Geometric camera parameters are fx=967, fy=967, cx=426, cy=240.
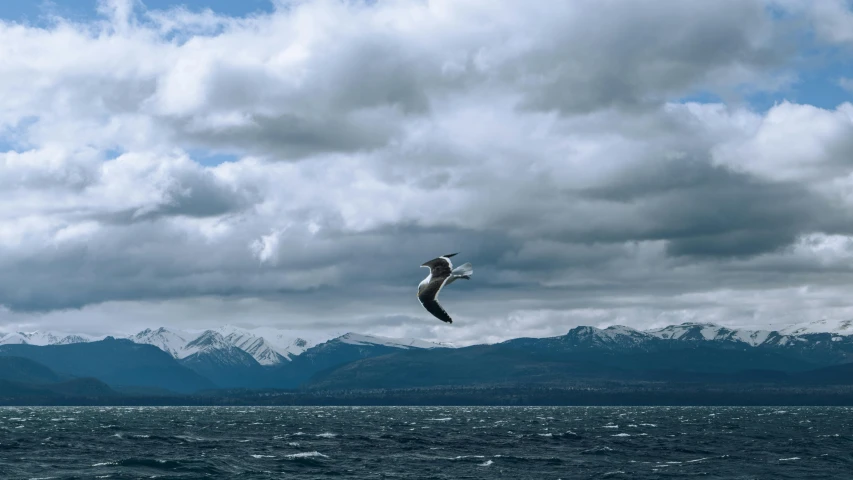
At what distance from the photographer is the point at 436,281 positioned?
111ft

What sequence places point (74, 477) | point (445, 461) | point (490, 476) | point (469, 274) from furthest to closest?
point (445, 461) → point (490, 476) → point (74, 477) → point (469, 274)

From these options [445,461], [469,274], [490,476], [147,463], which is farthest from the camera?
[445,461]

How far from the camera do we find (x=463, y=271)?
33094 millimetres

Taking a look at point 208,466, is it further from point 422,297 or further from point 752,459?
point 422,297

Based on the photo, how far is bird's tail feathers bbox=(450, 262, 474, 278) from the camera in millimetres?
32906

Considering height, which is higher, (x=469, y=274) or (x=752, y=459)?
(x=469, y=274)

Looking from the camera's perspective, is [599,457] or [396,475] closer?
[396,475]

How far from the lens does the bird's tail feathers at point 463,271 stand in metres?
32.9

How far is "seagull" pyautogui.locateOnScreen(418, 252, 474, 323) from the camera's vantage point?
1323 inches

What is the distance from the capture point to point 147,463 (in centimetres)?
16338

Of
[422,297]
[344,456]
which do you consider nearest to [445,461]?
[344,456]

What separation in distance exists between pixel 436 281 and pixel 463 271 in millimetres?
1322

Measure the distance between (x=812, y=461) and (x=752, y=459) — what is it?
10.7 m

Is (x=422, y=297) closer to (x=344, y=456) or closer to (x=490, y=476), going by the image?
(x=490, y=476)
